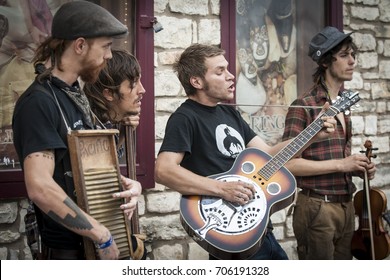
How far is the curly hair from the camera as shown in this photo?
3.04m

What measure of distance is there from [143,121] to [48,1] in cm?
96

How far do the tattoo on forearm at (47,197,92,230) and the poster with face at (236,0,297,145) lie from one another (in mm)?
2538

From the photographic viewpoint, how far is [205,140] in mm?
3127

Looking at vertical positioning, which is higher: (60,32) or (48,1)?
(48,1)

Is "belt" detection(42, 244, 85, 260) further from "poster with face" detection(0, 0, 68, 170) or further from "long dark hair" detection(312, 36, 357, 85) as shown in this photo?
"long dark hair" detection(312, 36, 357, 85)

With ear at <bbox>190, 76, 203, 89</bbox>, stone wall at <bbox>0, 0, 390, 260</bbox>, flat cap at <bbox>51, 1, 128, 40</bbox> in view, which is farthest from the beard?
stone wall at <bbox>0, 0, 390, 260</bbox>

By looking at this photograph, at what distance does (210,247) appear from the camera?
10.1 feet

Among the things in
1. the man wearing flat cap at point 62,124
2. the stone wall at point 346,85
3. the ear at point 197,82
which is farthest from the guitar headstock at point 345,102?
the man wearing flat cap at point 62,124

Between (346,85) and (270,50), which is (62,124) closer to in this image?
(270,50)

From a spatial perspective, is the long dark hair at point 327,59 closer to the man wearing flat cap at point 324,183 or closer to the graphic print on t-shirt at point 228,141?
the man wearing flat cap at point 324,183

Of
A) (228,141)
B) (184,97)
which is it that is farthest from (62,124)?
(184,97)

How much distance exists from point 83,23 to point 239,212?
120 centimetres
